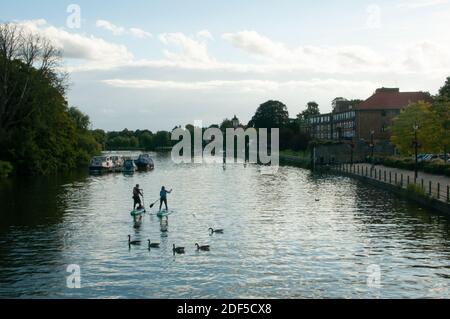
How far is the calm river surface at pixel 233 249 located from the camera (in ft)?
59.7

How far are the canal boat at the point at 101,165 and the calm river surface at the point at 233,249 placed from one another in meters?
36.5

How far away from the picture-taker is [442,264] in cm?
2134

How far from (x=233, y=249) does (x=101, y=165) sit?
59.9 m

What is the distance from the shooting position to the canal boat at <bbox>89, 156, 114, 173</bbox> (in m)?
80.6

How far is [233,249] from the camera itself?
2431 centimetres

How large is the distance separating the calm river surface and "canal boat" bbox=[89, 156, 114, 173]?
36549 mm

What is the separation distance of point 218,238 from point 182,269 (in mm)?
6390

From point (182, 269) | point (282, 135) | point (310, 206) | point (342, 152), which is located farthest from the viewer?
point (282, 135)

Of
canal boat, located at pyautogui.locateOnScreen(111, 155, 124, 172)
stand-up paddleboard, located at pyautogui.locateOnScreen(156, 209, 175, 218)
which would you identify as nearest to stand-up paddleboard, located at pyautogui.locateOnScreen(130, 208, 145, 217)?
stand-up paddleboard, located at pyautogui.locateOnScreen(156, 209, 175, 218)

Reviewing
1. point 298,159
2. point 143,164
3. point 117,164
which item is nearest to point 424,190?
point 117,164

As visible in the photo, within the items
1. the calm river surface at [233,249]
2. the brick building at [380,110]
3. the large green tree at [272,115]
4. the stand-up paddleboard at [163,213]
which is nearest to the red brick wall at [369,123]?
the brick building at [380,110]

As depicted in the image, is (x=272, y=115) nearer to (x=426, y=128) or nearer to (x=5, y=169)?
(x=426, y=128)
